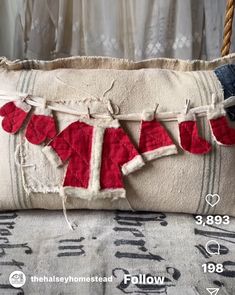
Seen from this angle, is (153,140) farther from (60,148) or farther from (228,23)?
(228,23)

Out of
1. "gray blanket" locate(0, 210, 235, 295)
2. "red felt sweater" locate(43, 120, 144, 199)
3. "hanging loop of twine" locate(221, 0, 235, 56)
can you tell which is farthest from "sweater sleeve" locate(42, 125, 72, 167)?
"hanging loop of twine" locate(221, 0, 235, 56)

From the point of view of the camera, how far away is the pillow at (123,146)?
72cm

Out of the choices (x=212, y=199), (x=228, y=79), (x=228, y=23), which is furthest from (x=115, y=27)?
(x=212, y=199)

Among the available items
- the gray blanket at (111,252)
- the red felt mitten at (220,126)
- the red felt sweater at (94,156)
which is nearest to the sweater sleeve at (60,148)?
the red felt sweater at (94,156)

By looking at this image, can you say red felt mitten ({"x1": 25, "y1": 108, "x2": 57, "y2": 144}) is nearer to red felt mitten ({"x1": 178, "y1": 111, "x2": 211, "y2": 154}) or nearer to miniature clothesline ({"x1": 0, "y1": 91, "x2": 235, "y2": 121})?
miniature clothesline ({"x1": 0, "y1": 91, "x2": 235, "y2": 121})

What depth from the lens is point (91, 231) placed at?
2.39ft

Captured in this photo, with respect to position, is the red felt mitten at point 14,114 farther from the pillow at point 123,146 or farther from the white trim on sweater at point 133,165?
the white trim on sweater at point 133,165

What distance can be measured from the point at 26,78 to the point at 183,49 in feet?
1.58

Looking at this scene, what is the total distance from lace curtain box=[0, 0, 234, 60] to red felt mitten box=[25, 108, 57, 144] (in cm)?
41

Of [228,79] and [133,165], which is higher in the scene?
[228,79]

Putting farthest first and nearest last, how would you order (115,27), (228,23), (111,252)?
1. (115,27)
2. (228,23)
3. (111,252)

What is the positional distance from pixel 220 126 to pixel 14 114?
358 millimetres

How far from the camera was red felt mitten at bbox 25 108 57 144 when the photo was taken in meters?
0.72

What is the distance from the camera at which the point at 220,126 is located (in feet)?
2.36
